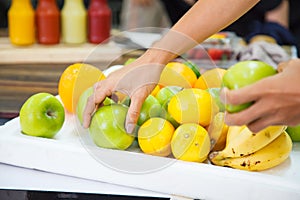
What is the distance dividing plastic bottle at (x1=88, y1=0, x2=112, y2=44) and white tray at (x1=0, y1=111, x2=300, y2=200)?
1018mm

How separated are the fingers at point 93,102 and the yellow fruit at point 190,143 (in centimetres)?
15

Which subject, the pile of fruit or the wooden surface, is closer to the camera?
the pile of fruit

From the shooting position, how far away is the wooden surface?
1431mm

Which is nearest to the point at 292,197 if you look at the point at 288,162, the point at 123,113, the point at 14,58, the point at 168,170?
the point at 288,162

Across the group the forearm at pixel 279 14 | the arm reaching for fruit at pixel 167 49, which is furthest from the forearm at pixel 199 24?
the forearm at pixel 279 14

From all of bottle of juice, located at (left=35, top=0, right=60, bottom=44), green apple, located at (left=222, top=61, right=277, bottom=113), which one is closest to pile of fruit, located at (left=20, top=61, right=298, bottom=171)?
green apple, located at (left=222, top=61, right=277, bottom=113)

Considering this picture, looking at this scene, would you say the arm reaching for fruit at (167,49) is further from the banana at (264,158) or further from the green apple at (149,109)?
the banana at (264,158)

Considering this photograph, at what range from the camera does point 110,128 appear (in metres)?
0.92

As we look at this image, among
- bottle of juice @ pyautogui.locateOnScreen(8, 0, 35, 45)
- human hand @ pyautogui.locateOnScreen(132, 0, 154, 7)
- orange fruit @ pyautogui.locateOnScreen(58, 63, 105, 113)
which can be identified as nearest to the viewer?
orange fruit @ pyautogui.locateOnScreen(58, 63, 105, 113)

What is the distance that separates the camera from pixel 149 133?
92cm

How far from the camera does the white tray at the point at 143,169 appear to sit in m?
0.85

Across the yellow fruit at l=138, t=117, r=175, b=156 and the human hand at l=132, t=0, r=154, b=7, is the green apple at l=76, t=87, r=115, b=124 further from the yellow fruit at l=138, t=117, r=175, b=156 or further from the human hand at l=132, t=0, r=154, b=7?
the human hand at l=132, t=0, r=154, b=7

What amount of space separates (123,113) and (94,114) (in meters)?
0.05

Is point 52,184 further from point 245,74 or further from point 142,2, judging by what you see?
point 142,2
